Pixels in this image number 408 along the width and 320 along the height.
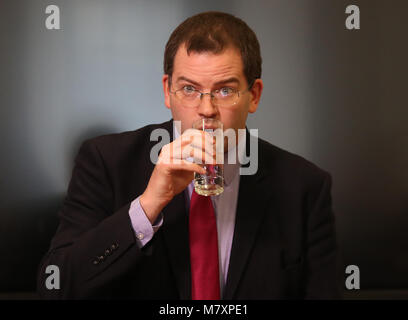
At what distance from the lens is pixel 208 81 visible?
144cm

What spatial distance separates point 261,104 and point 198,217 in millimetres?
574

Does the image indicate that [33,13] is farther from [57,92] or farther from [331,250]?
[331,250]

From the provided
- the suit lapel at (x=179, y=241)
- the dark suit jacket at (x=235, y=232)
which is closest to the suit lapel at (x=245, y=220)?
the dark suit jacket at (x=235, y=232)

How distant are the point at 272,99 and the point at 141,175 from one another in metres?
0.63

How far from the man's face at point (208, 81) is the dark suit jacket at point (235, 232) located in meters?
0.19

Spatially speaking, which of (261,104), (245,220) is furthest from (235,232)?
(261,104)

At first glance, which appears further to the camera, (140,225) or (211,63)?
(211,63)

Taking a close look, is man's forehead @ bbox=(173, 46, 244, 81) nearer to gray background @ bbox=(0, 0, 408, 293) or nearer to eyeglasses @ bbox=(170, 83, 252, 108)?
eyeglasses @ bbox=(170, 83, 252, 108)

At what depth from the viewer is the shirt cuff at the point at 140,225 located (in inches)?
52.9

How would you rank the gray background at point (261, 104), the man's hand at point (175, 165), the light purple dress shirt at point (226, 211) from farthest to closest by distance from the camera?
the gray background at point (261, 104)
the light purple dress shirt at point (226, 211)
the man's hand at point (175, 165)

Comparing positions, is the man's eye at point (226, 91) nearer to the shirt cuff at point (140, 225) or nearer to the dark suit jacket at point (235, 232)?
the dark suit jacket at point (235, 232)

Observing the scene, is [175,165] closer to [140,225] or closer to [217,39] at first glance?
[140,225]

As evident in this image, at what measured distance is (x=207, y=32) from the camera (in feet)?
4.98

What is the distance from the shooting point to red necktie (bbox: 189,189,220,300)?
148 cm
